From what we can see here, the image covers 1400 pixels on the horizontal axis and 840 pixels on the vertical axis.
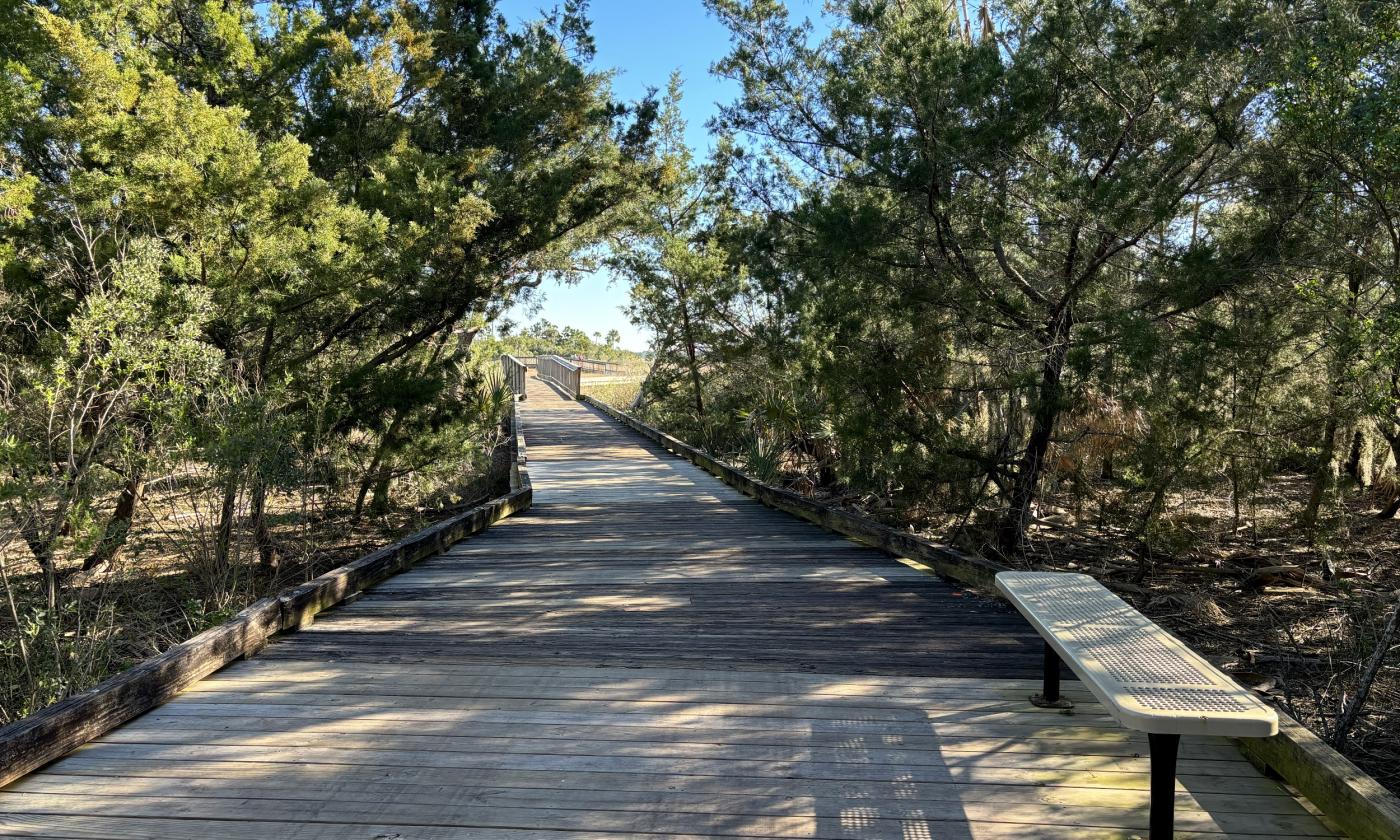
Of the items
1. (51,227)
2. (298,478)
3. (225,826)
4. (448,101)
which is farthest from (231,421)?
(448,101)

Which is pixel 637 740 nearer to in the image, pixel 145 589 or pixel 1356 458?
pixel 145 589

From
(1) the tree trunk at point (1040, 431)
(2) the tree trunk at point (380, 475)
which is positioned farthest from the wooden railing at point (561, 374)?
(1) the tree trunk at point (1040, 431)

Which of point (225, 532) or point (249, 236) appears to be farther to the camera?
point (249, 236)

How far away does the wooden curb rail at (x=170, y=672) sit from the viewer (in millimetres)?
2867

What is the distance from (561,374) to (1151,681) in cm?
3644

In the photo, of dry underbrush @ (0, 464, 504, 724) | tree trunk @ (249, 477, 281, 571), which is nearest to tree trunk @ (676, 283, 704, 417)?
dry underbrush @ (0, 464, 504, 724)

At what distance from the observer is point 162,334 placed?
6.78 m

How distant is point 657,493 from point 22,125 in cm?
738

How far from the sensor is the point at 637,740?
10.3 ft

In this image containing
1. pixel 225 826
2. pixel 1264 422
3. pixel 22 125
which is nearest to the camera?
pixel 225 826

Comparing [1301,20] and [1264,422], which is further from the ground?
[1301,20]

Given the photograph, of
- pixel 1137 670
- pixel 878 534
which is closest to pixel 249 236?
pixel 878 534

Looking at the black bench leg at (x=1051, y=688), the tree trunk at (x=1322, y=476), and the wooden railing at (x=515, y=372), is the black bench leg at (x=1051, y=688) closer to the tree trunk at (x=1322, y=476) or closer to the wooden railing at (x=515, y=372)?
the tree trunk at (x=1322, y=476)

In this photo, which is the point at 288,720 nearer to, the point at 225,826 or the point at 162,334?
the point at 225,826
